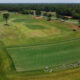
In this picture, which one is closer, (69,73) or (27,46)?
(69,73)

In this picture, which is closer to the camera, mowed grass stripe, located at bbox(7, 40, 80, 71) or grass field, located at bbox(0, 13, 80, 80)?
grass field, located at bbox(0, 13, 80, 80)

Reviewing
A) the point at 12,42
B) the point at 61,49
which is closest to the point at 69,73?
the point at 61,49

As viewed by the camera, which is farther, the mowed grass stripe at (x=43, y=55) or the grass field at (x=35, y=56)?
the mowed grass stripe at (x=43, y=55)

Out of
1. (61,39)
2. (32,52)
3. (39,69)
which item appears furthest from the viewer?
(61,39)

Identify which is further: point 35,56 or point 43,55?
point 43,55

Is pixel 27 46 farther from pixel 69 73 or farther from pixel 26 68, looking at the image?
pixel 69 73

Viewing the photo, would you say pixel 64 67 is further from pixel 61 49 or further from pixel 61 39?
pixel 61 39

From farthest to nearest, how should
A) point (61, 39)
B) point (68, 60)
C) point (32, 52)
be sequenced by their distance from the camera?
1. point (61, 39)
2. point (32, 52)
3. point (68, 60)

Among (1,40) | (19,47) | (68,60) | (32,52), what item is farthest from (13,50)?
(68,60)
